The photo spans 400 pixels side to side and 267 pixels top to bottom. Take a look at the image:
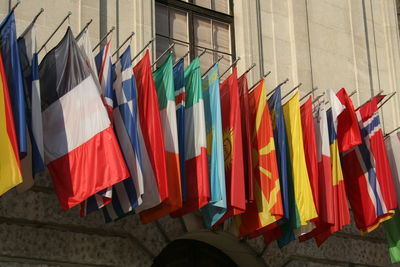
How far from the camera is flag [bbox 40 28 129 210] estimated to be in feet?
45.8

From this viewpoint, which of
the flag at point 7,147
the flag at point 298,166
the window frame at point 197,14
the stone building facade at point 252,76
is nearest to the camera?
the flag at point 7,147

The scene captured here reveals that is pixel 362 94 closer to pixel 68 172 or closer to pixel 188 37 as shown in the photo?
pixel 188 37

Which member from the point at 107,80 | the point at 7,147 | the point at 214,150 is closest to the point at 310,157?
the point at 214,150

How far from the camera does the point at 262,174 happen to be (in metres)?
16.3

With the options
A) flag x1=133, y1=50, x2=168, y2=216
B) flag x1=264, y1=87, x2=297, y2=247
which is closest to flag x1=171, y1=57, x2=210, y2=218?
flag x1=133, y1=50, x2=168, y2=216

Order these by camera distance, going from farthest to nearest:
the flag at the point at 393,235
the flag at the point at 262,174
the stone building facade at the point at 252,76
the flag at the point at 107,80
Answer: the flag at the point at 393,235
the flag at the point at 262,174
the stone building facade at the point at 252,76
the flag at the point at 107,80

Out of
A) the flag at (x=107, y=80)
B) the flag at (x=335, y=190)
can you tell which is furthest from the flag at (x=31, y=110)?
the flag at (x=335, y=190)

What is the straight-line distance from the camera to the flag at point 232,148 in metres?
15.5

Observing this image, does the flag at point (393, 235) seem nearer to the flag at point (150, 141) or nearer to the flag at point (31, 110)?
the flag at point (150, 141)

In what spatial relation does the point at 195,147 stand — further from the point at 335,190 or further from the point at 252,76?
the point at 252,76

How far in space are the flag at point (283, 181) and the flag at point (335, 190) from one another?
25.4 inches

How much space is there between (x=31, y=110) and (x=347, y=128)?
669cm

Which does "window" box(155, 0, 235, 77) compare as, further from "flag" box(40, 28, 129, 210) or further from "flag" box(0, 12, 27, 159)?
"flag" box(0, 12, 27, 159)

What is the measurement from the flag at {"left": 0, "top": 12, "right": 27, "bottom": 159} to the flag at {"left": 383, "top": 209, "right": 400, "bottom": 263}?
26.8 ft
